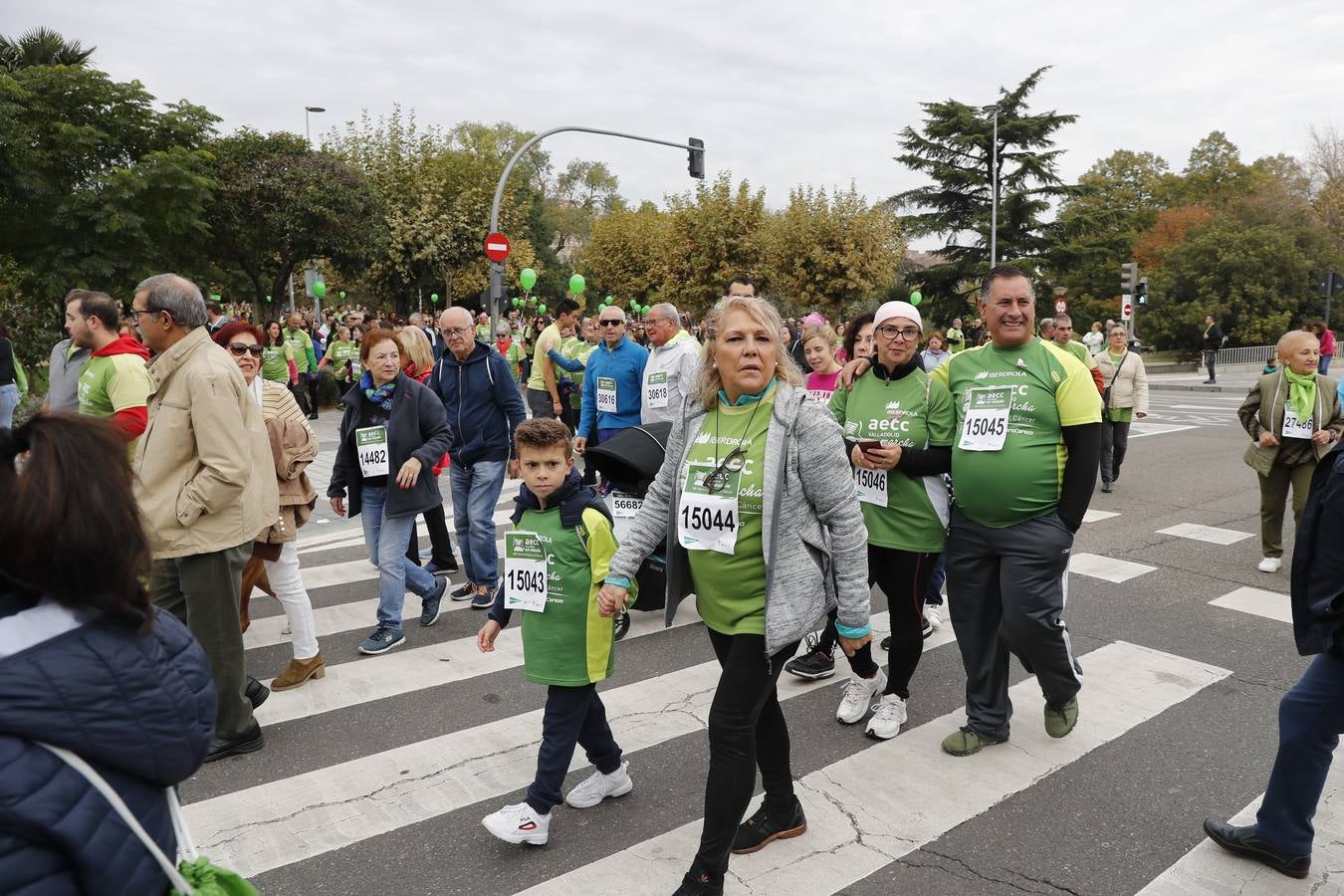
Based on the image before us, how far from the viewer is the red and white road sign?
56.6ft

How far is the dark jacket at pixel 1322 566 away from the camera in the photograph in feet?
9.61

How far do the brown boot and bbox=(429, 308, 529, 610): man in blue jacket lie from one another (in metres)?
1.48

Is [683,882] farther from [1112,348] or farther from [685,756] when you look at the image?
[1112,348]

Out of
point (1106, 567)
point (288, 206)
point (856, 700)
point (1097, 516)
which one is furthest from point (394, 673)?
point (288, 206)

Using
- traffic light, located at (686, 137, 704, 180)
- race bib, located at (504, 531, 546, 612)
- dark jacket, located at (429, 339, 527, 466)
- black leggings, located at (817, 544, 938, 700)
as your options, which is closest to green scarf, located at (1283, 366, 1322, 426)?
black leggings, located at (817, 544, 938, 700)

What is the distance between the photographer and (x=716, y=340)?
312cm

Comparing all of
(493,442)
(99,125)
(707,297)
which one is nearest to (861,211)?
(707,297)

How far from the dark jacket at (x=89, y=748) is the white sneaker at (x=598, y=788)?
2187 millimetres

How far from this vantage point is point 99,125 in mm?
20797

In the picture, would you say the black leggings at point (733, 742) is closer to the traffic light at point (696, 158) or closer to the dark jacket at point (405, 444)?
the dark jacket at point (405, 444)

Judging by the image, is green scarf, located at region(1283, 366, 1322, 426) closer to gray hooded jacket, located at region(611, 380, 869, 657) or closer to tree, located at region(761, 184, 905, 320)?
gray hooded jacket, located at region(611, 380, 869, 657)

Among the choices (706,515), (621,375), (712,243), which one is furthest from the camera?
(712,243)

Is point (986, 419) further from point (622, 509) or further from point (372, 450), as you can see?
point (372, 450)

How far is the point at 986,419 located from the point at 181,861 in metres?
3.29
